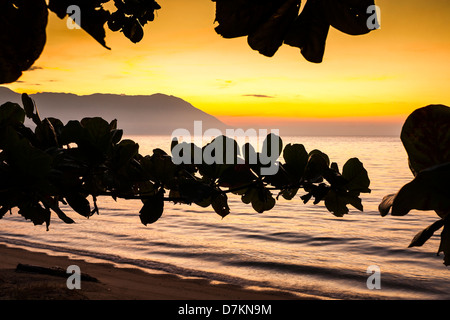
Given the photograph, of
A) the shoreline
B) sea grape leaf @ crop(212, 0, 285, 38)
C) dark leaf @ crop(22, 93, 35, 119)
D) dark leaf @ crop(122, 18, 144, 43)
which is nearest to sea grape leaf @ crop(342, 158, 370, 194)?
sea grape leaf @ crop(212, 0, 285, 38)

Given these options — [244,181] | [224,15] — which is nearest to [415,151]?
[224,15]

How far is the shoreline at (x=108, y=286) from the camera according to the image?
589cm

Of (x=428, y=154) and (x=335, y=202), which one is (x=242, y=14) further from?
(x=335, y=202)

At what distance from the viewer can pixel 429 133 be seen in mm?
555

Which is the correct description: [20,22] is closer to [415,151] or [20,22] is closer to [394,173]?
[415,151]

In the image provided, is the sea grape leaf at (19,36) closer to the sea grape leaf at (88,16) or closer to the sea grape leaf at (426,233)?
the sea grape leaf at (88,16)

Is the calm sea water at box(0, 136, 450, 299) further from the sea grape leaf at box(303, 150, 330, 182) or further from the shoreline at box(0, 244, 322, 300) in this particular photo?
the sea grape leaf at box(303, 150, 330, 182)

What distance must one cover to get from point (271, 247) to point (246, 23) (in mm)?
11427

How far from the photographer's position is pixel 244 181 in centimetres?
128

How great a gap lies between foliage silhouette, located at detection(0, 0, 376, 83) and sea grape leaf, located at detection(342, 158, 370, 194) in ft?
2.12

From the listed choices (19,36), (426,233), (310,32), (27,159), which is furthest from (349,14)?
(27,159)

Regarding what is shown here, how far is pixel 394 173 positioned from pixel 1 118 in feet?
105

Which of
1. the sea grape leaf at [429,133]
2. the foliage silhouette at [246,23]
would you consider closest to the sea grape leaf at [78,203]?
the foliage silhouette at [246,23]

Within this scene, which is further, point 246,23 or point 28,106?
point 28,106
